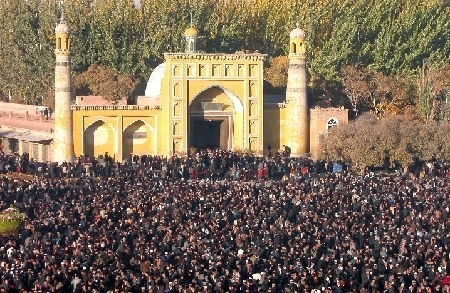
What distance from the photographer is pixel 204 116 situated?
47.4 meters

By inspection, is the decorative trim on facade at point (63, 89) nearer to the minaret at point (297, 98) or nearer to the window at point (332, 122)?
the minaret at point (297, 98)

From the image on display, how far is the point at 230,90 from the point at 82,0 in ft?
48.4

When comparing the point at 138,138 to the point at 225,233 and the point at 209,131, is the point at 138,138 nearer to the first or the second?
the point at 209,131

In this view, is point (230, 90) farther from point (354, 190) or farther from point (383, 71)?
point (354, 190)

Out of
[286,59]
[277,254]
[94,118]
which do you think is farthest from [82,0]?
[277,254]

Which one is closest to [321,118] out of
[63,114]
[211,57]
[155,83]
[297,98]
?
[297,98]

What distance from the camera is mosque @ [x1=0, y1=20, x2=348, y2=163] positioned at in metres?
46.0

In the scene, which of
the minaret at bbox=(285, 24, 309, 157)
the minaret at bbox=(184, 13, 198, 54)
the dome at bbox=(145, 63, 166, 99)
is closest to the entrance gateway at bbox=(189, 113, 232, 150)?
the minaret at bbox=(285, 24, 309, 157)

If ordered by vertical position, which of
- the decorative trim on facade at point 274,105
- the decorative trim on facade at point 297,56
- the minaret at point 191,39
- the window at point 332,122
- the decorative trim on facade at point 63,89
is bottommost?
the window at point 332,122

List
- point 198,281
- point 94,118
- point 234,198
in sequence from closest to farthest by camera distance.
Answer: point 198,281 → point 234,198 → point 94,118

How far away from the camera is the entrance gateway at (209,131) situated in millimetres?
47344

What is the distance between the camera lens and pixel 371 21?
53.3 metres

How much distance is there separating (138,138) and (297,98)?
5863mm

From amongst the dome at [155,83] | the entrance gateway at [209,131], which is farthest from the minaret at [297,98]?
the dome at [155,83]
